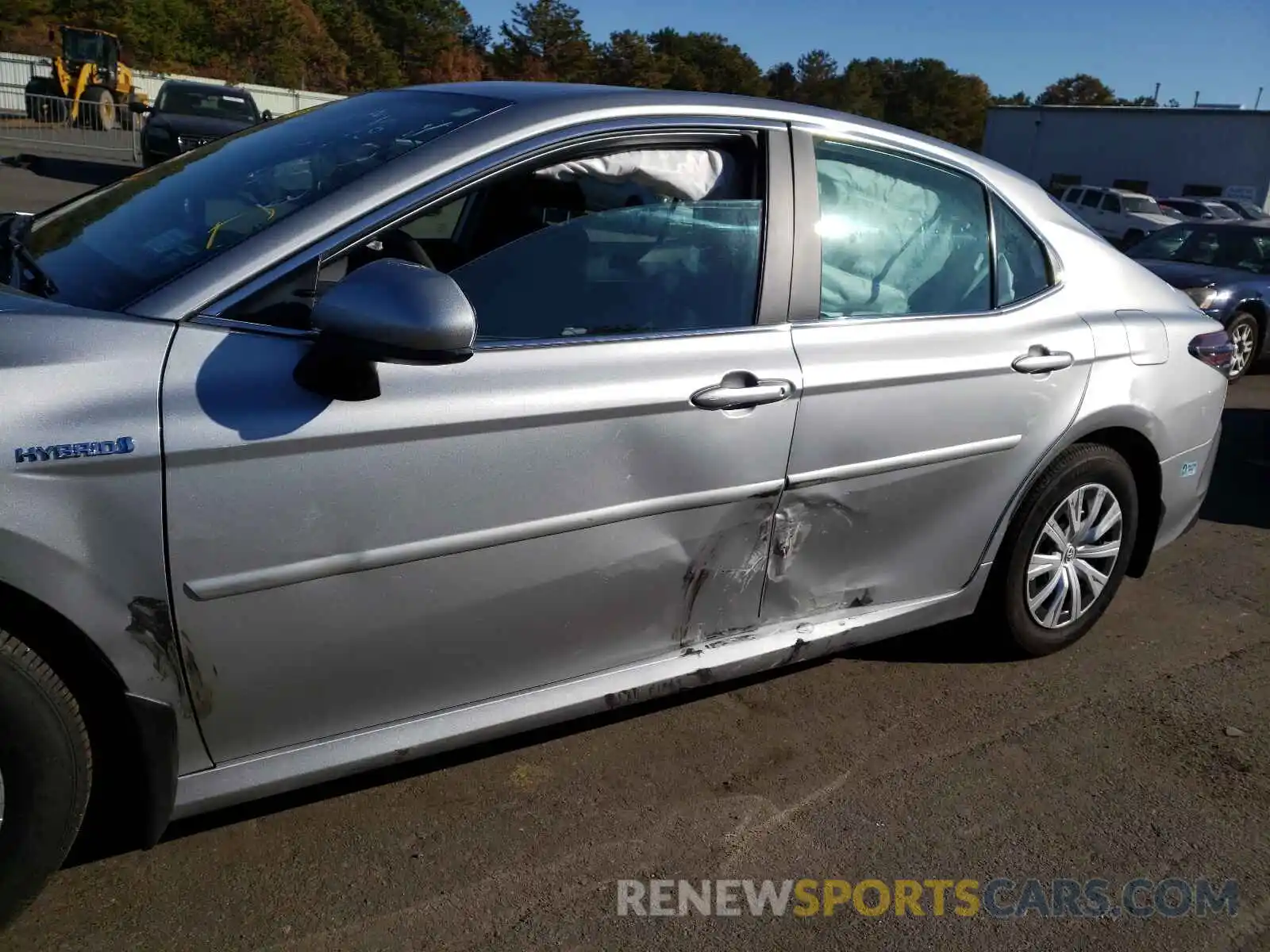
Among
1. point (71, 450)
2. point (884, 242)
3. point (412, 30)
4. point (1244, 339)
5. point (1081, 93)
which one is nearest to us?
point (71, 450)

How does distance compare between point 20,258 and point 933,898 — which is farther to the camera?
point 20,258

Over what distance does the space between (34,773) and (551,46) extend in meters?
61.6

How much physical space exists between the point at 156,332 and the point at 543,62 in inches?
2360

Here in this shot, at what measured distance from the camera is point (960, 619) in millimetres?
3848

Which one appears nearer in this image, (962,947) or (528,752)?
(962,947)

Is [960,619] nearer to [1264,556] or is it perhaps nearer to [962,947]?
[962,947]

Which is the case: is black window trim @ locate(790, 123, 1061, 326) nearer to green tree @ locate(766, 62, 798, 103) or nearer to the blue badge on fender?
the blue badge on fender

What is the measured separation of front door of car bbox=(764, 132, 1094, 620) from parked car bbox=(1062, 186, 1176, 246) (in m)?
22.1

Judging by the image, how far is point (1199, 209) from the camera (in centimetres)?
2755

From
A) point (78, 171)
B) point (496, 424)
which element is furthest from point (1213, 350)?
point (78, 171)

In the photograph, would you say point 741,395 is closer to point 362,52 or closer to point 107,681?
point 107,681

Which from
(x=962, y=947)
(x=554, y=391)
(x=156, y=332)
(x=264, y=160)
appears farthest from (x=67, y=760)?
(x=962, y=947)

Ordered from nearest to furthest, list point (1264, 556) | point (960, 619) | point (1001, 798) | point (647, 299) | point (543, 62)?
point (647, 299) → point (1001, 798) → point (960, 619) → point (1264, 556) → point (543, 62)

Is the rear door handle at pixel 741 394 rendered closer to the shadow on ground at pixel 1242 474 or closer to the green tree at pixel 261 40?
the shadow on ground at pixel 1242 474
